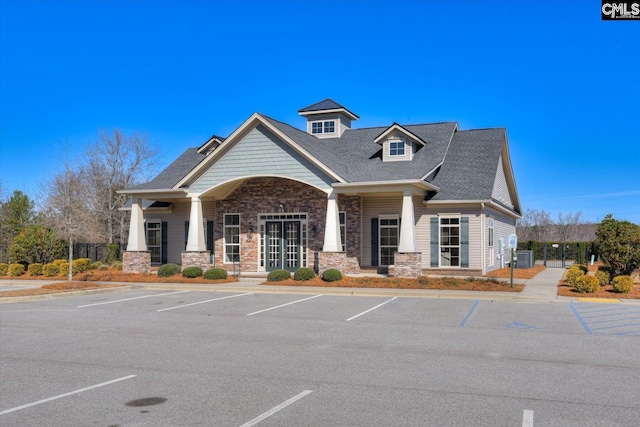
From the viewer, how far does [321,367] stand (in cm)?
862

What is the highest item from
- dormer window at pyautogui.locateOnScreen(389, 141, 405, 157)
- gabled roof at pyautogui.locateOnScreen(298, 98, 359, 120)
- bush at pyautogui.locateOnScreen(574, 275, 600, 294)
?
gabled roof at pyautogui.locateOnScreen(298, 98, 359, 120)

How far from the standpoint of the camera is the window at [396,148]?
26.7 m

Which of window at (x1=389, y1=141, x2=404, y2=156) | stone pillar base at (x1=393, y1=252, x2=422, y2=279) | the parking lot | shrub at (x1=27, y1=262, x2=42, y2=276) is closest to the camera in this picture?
the parking lot

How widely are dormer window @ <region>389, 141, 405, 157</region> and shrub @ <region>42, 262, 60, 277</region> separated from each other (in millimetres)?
16336

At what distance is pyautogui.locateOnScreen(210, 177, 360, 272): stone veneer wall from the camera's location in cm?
2606

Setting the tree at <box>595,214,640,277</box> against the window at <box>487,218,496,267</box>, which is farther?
the window at <box>487,218,496,267</box>

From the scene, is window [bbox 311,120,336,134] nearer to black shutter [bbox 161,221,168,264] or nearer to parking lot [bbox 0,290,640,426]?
black shutter [bbox 161,221,168,264]

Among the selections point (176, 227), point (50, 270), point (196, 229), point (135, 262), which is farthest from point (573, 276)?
point (50, 270)

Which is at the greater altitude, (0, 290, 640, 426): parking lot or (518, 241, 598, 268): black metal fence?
(518, 241, 598, 268): black metal fence

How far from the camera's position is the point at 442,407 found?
21.5 ft

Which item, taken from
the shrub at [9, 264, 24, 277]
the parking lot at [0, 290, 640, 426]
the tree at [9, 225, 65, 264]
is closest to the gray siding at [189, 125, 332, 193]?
the tree at [9, 225, 65, 264]

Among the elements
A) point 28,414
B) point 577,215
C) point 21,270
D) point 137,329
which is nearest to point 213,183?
point 21,270

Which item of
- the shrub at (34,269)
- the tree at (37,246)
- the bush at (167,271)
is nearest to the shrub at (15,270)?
the shrub at (34,269)

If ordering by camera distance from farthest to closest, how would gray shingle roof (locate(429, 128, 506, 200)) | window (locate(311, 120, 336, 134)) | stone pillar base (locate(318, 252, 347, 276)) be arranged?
window (locate(311, 120, 336, 134))
gray shingle roof (locate(429, 128, 506, 200))
stone pillar base (locate(318, 252, 347, 276))
